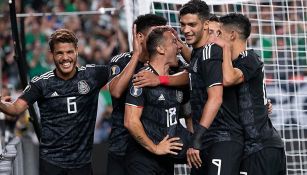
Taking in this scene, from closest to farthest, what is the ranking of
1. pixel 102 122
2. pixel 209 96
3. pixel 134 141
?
1. pixel 209 96
2. pixel 134 141
3. pixel 102 122

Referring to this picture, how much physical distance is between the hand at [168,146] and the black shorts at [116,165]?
2.51 ft

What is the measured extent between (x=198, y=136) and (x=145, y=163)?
22.7 inches

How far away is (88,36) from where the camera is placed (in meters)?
16.5

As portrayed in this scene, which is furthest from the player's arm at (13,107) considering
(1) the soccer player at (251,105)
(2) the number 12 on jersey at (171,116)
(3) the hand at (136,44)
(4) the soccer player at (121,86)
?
(1) the soccer player at (251,105)

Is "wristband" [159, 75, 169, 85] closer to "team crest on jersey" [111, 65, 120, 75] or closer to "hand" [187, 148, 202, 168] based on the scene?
"hand" [187, 148, 202, 168]

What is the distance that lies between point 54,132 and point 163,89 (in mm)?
1154

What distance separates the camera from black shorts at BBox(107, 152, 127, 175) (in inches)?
336

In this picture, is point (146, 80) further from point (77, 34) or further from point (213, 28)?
point (77, 34)

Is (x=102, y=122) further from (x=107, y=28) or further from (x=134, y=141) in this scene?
(x=134, y=141)

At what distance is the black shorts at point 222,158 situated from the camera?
7684 mm

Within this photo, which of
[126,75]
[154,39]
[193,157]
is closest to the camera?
[193,157]

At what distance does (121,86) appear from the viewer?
817 centimetres

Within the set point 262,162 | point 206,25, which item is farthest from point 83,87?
point 262,162

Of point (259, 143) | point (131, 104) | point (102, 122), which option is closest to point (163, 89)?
point (131, 104)
